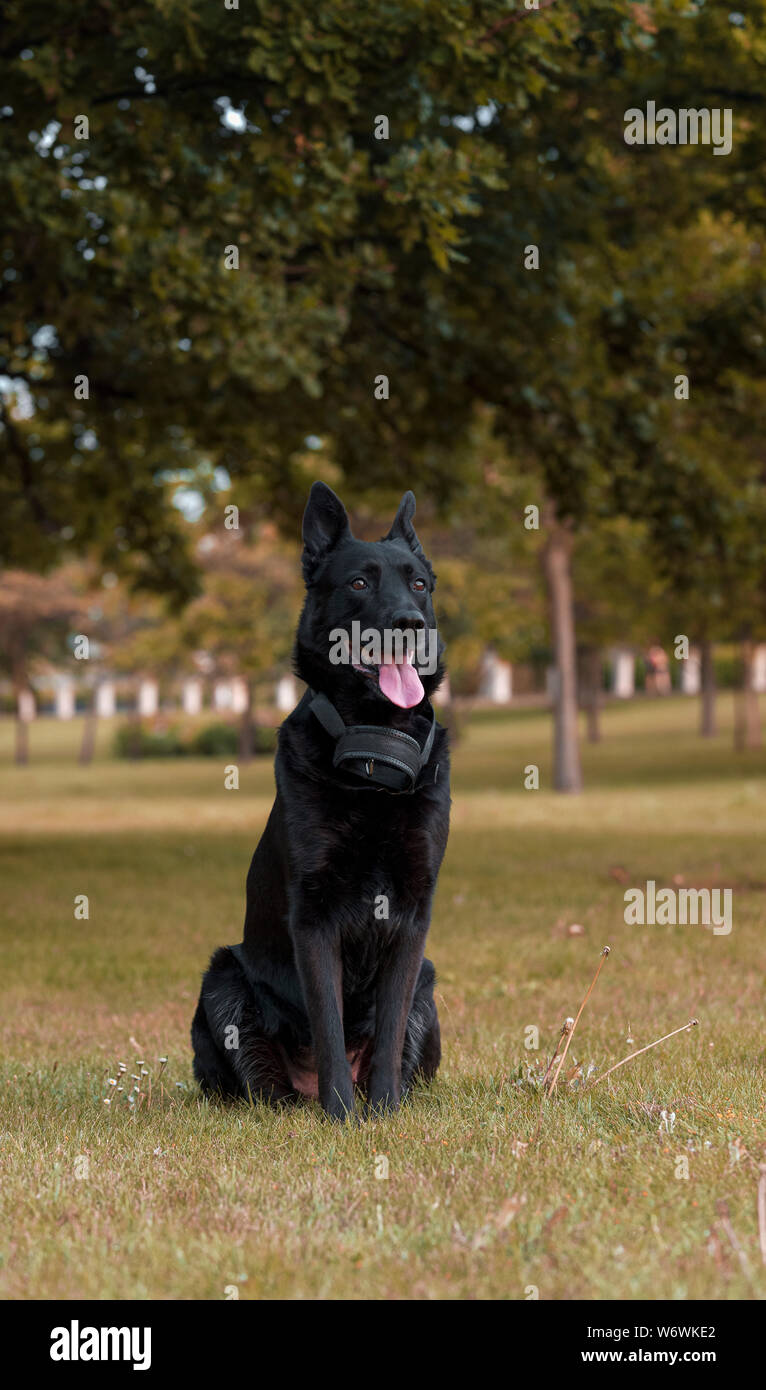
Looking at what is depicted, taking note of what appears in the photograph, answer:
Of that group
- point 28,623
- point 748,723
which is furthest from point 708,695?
point 28,623

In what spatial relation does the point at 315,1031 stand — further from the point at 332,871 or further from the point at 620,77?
the point at 620,77

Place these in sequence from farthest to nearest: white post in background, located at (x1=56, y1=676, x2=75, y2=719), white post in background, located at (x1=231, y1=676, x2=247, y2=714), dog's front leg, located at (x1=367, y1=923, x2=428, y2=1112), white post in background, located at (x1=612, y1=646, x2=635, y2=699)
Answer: white post in background, located at (x1=56, y1=676, x2=75, y2=719) → white post in background, located at (x1=612, y1=646, x2=635, y2=699) → white post in background, located at (x1=231, y1=676, x2=247, y2=714) → dog's front leg, located at (x1=367, y1=923, x2=428, y2=1112)

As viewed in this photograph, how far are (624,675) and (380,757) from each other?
216 ft

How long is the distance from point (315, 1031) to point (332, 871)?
551 millimetres

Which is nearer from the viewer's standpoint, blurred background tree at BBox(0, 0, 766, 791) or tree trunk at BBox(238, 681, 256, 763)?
blurred background tree at BBox(0, 0, 766, 791)

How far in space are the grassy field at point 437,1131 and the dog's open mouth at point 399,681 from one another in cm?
143

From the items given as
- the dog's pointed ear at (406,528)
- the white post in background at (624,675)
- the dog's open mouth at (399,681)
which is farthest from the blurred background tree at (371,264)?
the white post in background at (624,675)

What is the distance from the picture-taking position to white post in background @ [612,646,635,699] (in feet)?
225

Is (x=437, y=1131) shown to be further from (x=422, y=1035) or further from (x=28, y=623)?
(x=28, y=623)

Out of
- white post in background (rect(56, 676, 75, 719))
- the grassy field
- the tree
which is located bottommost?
the grassy field

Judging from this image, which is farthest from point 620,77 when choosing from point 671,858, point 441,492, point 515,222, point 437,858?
point 437,858

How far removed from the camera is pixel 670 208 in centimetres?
1412

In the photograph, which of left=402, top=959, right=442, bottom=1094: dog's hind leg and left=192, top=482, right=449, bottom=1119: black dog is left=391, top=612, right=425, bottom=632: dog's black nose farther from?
left=402, top=959, right=442, bottom=1094: dog's hind leg

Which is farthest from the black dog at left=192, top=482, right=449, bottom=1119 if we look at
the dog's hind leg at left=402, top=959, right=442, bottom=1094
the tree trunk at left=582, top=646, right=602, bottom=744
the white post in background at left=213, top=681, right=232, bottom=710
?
the white post in background at left=213, top=681, right=232, bottom=710
